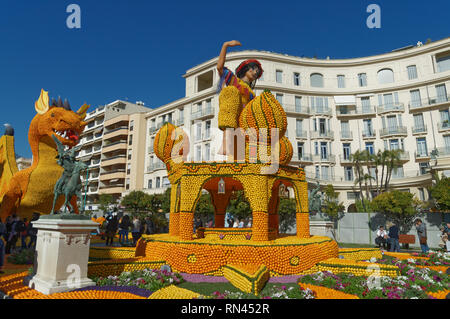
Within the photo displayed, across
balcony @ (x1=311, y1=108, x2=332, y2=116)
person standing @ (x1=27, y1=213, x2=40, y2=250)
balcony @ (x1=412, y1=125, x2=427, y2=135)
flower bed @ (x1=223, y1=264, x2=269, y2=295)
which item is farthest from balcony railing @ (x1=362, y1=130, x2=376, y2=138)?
person standing @ (x1=27, y1=213, x2=40, y2=250)

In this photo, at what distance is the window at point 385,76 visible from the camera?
37.3 metres

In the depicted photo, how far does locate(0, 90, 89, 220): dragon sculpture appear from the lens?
41.0ft

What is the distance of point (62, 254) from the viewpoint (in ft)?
20.6

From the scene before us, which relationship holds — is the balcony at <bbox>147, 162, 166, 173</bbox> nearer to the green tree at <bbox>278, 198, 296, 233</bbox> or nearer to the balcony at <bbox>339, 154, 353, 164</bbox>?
the green tree at <bbox>278, 198, 296, 233</bbox>

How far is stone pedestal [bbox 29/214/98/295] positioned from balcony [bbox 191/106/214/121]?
106ft

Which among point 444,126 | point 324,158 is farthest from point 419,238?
point 444,126

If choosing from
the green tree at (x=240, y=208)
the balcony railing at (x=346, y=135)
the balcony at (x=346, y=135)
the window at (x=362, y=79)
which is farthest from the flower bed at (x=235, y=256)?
the window at (x=362, y=79)

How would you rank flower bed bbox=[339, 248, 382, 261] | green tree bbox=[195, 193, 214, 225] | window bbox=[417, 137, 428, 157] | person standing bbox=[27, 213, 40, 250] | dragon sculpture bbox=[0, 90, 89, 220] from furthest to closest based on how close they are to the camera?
window bbox=[417, 137, 428, 157] → green tree bbox=[195, 193, 214, 225] → dragon sculpture bbox=[0, 90, 89, 220] → flower bed bbox=[339, 248, 382, 261] → person standing bbox=[27, 213, 40, 250]

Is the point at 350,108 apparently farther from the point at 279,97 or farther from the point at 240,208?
the point at 240,208

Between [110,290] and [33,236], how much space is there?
7.63 metres

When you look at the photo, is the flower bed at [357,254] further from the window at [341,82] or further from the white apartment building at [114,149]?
the white apartment building at [114,149]

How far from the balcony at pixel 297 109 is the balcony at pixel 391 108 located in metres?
8.89
